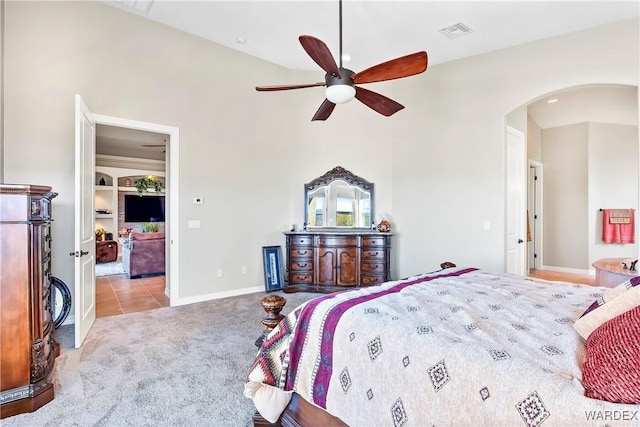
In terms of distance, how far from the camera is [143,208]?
9.76m

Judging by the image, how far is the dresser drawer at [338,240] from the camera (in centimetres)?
492

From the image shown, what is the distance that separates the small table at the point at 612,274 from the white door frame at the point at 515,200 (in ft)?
3.04

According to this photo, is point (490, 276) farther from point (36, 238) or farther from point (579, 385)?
point (36, 238)

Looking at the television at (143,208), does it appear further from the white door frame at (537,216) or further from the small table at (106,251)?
the white door frame at (537,216)

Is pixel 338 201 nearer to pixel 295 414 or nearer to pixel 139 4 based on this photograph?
pixel 139 4

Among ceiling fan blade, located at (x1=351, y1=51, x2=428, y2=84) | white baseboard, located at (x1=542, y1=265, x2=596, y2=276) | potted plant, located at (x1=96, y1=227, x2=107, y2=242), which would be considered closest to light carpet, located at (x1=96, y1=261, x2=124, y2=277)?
potted plant, located at (x1=96, y1=227, x2=107, y2=242)

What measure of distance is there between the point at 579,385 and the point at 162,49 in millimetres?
4953

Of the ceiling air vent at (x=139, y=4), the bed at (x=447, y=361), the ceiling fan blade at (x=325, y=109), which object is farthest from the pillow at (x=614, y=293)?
the ceiling air vent at (x=139, y=4)

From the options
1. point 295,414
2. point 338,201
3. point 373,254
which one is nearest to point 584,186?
point 373,254

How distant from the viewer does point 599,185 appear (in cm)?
652

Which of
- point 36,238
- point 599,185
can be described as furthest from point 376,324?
point 599,185

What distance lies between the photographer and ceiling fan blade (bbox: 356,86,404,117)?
3041 mm

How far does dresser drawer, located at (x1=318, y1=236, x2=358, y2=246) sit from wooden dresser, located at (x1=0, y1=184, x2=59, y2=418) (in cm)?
336

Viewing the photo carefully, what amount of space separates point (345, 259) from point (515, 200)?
2.58m
